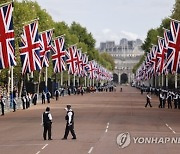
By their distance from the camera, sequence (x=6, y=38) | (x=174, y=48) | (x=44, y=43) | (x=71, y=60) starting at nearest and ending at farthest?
(x=6, y=38) < (x=174, y=48) < (x=44, y=43) < (x=71, y=60)

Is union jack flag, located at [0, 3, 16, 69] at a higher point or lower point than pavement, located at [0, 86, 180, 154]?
higher

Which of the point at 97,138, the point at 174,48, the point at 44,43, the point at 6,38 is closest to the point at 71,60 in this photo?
the point at 44,43

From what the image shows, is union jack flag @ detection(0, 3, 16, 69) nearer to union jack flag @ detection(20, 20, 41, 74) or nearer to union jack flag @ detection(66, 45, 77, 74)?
union jack flag @ detection(20, 20, 41, 74)

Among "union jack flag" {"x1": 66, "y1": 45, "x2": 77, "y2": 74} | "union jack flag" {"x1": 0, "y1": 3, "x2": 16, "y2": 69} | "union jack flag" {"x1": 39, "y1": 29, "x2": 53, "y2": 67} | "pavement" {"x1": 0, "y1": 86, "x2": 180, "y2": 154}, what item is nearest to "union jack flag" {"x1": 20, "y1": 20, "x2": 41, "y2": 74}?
"union jack flag" {"x1": 39, "y1": 29, "x2": 53, "y2": 67}

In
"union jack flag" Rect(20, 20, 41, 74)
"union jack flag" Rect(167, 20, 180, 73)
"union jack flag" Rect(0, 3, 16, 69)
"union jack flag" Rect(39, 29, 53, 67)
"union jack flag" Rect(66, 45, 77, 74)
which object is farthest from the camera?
"union jack flag" Rect(66, 45, 77, 74)

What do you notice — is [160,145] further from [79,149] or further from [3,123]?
[3,123]

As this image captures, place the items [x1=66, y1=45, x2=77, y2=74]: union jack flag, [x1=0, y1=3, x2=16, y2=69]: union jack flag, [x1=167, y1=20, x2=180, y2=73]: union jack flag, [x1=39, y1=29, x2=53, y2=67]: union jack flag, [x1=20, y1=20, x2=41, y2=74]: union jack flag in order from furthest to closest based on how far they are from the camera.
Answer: [x1=66, y1=45, x2=77, y2=74]: union jack flag < [x1=39, y1=29, x2=53, y2=67]: union jack flag < [x1=20, y1=20, x2=41, y2=74]: union jack flag < [x1=167, y1=20, x2=180, y2=73]: union jack flag < [x1=0, y1=3, x2=16, y2=69]: union jack flag

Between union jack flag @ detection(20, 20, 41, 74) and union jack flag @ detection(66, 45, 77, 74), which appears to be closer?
union jack flag @ detection(20, 20, 41, 74)

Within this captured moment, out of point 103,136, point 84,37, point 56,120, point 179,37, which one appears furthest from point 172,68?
point 84,37

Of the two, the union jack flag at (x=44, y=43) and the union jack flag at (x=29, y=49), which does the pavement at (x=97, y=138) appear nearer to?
the union jack flag at (x=29, y=49)

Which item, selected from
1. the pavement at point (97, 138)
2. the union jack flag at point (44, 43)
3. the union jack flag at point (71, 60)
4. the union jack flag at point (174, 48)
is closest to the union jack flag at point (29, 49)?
the union jack flag at point (44, 43)

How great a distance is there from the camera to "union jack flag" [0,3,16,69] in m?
40.9

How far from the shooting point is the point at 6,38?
41.7m

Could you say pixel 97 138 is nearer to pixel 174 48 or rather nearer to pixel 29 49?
pixel 174 48
